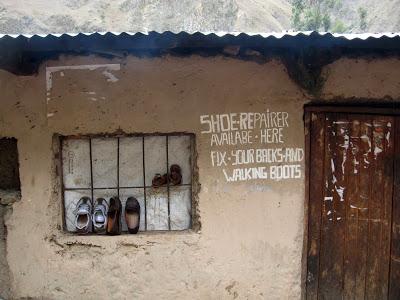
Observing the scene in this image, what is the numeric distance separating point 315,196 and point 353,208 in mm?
354

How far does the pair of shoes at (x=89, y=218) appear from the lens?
397cm

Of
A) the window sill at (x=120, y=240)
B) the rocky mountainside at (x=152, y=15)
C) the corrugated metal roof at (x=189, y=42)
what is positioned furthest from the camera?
the rocky mountainside at (x=152, y=15)

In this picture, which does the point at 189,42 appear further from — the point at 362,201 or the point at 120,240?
the point at 362,201

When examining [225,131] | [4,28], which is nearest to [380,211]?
[225,131]

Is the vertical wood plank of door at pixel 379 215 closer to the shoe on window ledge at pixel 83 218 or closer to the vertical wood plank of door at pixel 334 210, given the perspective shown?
the vertical wood plank of door at pixel 334 210

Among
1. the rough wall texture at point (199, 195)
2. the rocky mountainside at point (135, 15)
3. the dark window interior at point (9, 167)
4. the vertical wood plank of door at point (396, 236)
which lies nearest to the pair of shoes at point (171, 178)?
the rough wall texture at point (199, 195)

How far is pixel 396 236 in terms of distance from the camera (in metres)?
4.03

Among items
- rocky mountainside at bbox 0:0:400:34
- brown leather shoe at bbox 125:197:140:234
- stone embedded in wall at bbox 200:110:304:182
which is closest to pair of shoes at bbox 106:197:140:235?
brown leather shoe at bbox 125:197:140:234

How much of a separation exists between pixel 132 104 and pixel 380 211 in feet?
7.74

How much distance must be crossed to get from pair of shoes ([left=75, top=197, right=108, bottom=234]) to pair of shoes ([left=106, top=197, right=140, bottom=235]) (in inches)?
2.2

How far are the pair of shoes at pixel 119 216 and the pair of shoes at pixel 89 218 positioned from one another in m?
0.06

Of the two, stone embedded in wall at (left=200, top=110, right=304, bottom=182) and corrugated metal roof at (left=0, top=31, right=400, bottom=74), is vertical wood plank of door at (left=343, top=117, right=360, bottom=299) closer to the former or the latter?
stone embedded in wall at (left=200, top=110, right=304, bottom=182)

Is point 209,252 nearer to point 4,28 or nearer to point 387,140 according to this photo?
point 387,140

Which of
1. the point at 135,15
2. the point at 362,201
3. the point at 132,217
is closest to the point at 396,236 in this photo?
the point at 362,201
